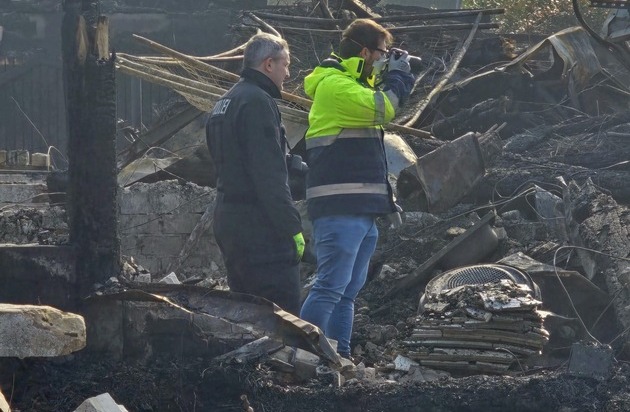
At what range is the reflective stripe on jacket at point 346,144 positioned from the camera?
5742 mm

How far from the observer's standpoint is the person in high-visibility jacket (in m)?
5.73

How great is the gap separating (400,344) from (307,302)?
3.07ft

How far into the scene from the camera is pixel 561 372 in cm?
534

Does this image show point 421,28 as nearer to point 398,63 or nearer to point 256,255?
point 398,63

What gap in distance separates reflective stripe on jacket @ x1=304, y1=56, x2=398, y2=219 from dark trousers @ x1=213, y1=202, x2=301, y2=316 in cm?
44

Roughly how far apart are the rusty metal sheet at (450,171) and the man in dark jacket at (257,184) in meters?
3.34

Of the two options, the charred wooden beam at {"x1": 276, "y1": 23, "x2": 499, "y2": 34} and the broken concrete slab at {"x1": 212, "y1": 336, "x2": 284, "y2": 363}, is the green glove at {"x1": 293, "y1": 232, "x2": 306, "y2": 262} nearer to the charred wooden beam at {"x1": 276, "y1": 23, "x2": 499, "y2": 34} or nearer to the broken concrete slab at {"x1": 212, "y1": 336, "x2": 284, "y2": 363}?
the broken concrete slab at {"x1": 212, "y1": 336, "x2": 284, "y2": 363}

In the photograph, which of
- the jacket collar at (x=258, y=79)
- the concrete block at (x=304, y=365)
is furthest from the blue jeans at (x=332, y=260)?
the jacket collar at (x=258, y=79)

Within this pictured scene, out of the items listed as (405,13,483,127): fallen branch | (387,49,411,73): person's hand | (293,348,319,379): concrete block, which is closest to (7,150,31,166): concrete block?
(405,13,483,127): fallen branch

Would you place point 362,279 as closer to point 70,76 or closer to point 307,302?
point 307,302

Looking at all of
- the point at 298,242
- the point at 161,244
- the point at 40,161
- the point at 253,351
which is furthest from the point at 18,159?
the point at 253,351

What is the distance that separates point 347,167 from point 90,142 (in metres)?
1.41

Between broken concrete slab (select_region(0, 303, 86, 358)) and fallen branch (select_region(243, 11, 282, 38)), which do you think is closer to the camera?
broken concrete slab (select_region(0, 303, 86, 358))

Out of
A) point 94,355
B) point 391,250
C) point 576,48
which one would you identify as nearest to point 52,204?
point 391,250
